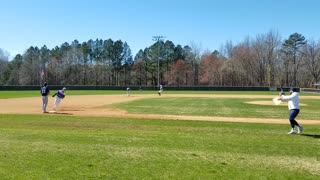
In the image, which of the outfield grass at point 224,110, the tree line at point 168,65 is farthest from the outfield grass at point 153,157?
the tree line at point 168,65

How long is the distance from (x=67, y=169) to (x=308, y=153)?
6323mm

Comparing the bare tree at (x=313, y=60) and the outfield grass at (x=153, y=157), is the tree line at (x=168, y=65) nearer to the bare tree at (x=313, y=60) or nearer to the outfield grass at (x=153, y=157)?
the bare tree at (x=313, y=60)

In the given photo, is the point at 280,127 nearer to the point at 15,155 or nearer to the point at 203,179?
the point at 203,179

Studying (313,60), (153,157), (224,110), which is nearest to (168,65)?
(313,60)


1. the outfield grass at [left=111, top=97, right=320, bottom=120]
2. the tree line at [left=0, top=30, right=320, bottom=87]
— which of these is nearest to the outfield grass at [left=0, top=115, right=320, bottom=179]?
the outfield grass at [left=111, top=97, right=320, bottom=120]

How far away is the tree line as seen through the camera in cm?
11075

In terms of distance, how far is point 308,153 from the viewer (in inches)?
393

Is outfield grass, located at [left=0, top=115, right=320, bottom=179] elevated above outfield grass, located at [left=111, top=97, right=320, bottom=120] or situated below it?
above

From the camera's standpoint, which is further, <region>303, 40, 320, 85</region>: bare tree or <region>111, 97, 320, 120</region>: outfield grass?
<region>303, 40, 320, 85</region>: bare tree

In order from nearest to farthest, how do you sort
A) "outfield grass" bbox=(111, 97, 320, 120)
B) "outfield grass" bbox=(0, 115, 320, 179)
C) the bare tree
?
"outfield grass" bbox=(0, 115, 320, 179)
"outfield grass" bbox=(111, 97, 320, 120)
the bare tree

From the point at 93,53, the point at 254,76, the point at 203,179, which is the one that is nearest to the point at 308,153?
the point at 203,179

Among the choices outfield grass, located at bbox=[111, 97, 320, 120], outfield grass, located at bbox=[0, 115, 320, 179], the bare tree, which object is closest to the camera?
outfield grass, located at bbox=[0, 115, 320, 179]

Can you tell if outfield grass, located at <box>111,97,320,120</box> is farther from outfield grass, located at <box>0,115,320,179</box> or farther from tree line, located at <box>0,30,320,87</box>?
tree line, located at <box>0,30,320,87</box>

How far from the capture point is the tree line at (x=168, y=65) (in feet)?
363
